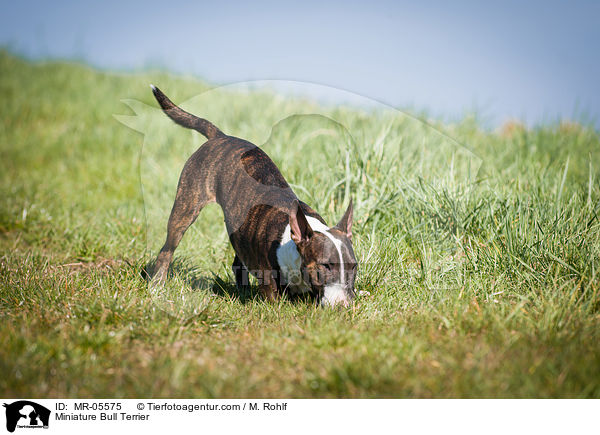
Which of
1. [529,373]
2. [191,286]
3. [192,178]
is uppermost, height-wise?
[192,178]

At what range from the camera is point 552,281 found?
3.40 meters

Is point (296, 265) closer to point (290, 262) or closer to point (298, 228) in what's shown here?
point (290, 262)

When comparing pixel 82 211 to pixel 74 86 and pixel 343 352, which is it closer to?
pixel 343 352

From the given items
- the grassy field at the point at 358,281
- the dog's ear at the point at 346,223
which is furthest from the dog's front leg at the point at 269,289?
the dog's ear at the point at 346,223

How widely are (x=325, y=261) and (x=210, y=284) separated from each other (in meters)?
1.24

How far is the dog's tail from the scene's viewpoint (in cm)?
366

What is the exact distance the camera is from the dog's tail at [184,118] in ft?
12.0

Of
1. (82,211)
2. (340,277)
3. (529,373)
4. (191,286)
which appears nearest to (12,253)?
(82,211)

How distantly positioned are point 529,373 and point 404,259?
1.73 meters

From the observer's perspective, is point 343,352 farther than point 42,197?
No

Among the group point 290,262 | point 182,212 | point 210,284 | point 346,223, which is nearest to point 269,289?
point 290,262
